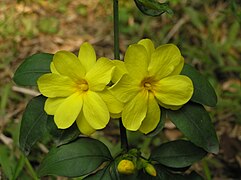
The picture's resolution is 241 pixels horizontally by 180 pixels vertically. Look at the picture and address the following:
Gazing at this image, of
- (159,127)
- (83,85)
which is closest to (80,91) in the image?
(83,85)

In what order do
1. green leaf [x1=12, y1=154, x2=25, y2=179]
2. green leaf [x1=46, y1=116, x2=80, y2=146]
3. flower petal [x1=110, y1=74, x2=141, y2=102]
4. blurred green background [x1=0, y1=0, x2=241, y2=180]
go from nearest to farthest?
flower petal [x1=110, y1=74, x2=141, y2=102] → green leaf [x1=46, y1=116, x2=80, y2=146] → green leaf [x1=12, y1=154, x2=25, y2=179] → blurred green background [x1=0, y1=0, x2=241, y2=180]

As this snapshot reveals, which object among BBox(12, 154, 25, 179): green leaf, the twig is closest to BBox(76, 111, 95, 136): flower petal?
BBox(12, 154, 25, 179): green leaf

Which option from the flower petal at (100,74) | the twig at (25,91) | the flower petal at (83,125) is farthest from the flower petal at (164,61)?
the twig at (25,91)

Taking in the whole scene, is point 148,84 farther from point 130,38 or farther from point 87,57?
point 130,38

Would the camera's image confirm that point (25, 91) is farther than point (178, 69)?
Yes

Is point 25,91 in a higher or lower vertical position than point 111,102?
lower

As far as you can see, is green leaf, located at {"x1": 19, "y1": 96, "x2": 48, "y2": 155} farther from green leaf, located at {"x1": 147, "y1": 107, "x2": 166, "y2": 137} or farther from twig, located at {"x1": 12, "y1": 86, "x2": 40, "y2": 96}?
twig, located at {"x1": 12, "y1": 86, "x2": 40, "y2": 96}

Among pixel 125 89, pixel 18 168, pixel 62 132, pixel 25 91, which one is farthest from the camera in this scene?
pixel 25 91
